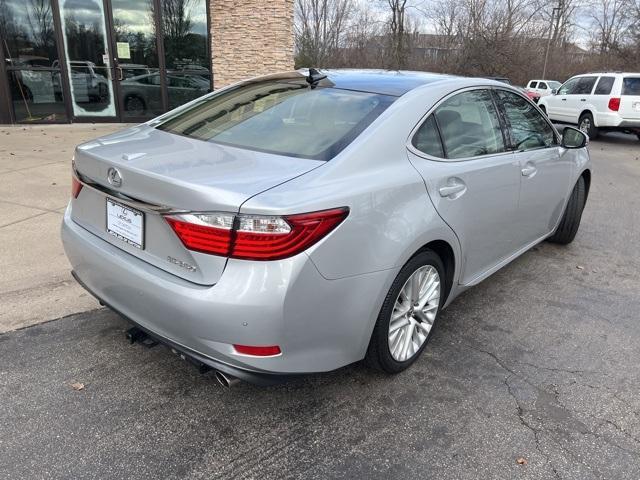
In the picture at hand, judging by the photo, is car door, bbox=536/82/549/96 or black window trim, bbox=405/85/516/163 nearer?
black window trim, bbox=405/85/516/163

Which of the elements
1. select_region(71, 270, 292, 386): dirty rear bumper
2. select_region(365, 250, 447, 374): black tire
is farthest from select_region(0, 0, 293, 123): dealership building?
select_region(71, 270, 292, 386): dirty rear bumper

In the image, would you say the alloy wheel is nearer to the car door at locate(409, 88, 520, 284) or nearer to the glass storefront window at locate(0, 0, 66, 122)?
the car door at locate(409, 88, 520, 284)

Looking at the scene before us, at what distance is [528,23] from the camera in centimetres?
4206

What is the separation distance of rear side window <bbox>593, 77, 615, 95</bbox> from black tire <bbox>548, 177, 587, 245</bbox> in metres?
9.83

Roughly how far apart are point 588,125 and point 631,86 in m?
1.42

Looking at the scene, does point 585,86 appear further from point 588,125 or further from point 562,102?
point 588,125

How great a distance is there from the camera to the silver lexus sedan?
2.03 meters

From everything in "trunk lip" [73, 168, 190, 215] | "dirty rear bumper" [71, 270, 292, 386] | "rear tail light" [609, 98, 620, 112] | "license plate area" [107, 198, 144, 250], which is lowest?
"dirty rear bumper" [71, 270, 292, 386]

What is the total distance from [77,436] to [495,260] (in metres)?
2.67

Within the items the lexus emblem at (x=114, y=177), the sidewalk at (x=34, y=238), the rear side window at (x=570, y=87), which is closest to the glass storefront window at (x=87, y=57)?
the sidewalk at (x=34, y=238)

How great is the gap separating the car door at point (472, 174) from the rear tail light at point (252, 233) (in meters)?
0.85

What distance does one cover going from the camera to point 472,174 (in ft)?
9.75

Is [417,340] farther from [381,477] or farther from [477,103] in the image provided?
[477,103]

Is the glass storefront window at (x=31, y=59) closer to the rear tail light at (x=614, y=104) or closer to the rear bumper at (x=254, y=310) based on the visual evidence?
the rear bumper at (x=254, y=310)
